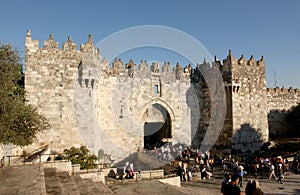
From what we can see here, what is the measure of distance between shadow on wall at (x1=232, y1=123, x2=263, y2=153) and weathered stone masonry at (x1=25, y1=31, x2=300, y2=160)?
0.07m

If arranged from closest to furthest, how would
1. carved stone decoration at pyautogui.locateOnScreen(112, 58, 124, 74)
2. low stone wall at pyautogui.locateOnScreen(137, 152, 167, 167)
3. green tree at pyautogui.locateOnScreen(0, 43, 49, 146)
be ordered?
green tree at pyautogui.locateOnScreen(0, 43, 49, 146) < low stone wall at pyautogui.locateOnScreen(137, 152, 167, 167) < carved stone decoration at pyautogui.locateOnScreen(112, 58, 124, 74)

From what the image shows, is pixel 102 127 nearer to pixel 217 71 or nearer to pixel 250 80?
pixel 217 71

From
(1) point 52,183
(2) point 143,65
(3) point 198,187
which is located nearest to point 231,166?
(3) point 198,187

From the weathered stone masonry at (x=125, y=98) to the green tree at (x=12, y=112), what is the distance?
310 cm

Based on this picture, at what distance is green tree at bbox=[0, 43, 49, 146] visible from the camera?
28.7 feet

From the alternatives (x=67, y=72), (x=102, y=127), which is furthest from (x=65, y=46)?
(x=102, y=127)

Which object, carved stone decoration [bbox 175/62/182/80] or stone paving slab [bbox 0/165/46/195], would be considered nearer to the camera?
stone paving slab [bbox 0/165/46/195]

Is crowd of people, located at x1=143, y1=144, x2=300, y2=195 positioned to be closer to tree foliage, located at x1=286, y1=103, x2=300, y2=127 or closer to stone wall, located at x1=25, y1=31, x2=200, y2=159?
stone wall, located at x1=25, y1=31, x2=200, y2=159

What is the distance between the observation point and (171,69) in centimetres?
2020

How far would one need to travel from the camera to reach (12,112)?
8820mm

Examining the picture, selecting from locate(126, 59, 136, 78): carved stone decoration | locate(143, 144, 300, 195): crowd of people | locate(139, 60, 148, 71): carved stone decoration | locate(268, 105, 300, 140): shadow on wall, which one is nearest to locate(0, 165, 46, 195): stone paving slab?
locate(143, 144, 300, 195): crowd of people

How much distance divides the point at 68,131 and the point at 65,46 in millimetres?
4599

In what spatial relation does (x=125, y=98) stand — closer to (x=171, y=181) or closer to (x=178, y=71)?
(x=178, y=71)

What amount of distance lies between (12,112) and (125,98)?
985 cm
